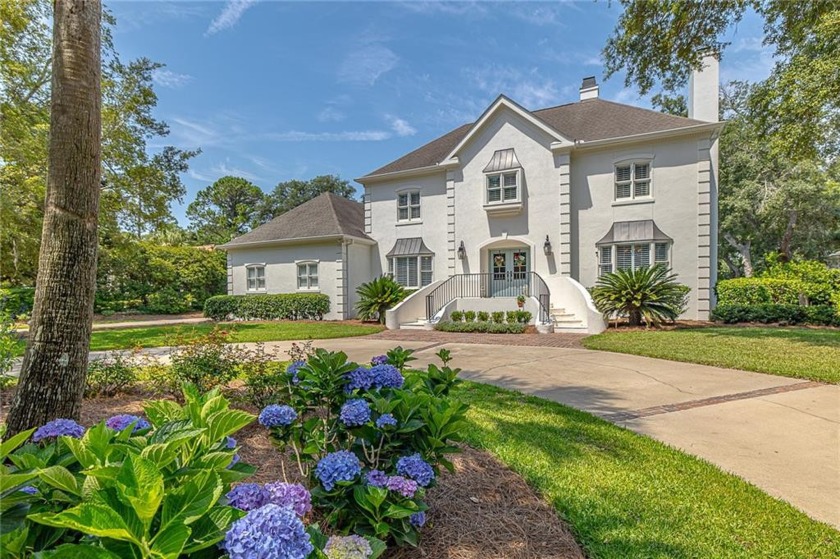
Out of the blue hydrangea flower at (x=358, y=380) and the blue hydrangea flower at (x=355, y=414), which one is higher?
the blue hydrangea flower at (x=358, y=380)

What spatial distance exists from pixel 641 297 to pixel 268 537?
13.5 metres

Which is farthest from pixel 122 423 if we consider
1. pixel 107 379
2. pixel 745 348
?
pixel 745 348

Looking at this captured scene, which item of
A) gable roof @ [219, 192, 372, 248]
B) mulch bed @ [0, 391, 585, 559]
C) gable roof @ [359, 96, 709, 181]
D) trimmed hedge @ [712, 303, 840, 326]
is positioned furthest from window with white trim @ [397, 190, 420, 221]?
mulch bed @ [0, 391, 585, 559]

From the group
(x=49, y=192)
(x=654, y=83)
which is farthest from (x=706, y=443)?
(x=654, y=83)

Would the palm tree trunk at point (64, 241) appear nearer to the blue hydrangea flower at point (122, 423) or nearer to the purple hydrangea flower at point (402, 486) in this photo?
the blue hydrangea flower at point (122, 423)

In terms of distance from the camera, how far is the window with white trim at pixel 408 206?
18.2m

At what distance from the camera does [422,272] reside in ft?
58.6

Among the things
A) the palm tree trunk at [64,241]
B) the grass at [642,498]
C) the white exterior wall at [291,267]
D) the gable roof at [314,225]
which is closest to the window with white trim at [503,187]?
the gable roof at [314,225]

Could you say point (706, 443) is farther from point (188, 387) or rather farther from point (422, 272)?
point (422, 272)

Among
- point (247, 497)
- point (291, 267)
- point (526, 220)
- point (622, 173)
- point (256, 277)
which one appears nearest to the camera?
point (247, 497)

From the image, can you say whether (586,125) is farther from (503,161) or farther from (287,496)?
(287,496)

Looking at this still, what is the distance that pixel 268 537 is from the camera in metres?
0.98

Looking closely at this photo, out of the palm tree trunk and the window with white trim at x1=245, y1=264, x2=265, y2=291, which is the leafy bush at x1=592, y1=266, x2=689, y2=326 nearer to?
the palm tree trunk

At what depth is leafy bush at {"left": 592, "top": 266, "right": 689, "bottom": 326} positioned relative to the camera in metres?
12.2
